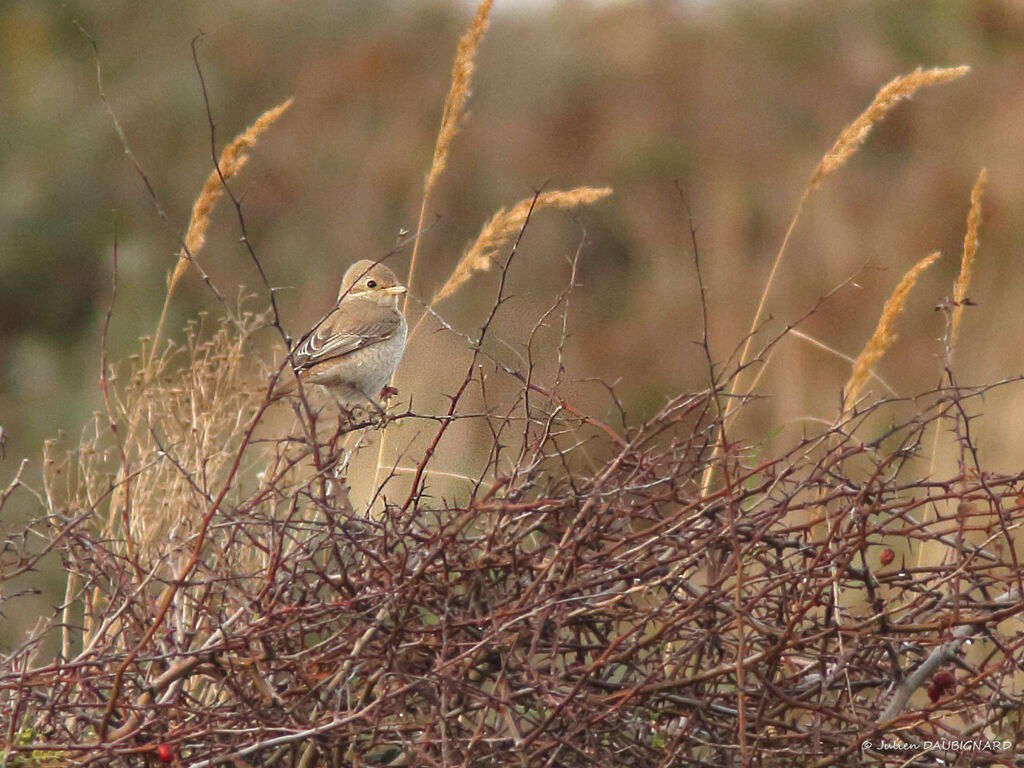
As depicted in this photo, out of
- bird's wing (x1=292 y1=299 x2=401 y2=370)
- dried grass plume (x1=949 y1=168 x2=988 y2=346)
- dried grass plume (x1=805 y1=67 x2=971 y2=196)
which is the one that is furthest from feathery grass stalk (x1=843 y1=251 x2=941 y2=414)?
bird's wing (x1=292 y1=299 x2=401 y2=370)

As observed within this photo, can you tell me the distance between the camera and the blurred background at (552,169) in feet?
36.6

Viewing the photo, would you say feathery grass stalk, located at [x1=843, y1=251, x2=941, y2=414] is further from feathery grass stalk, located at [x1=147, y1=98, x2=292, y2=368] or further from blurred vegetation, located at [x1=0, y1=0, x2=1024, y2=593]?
blurred vegetation, located at [x1=0, y1=0, x2=1024, y2=593]

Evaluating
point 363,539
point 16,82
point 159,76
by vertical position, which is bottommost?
point 363,539

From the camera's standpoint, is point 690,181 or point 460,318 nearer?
point 460,318

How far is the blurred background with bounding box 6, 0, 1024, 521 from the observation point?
11141 millimetres

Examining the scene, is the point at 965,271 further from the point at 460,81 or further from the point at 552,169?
the point at 552,169

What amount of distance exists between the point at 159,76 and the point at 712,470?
42.6 feet

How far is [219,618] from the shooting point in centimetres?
238

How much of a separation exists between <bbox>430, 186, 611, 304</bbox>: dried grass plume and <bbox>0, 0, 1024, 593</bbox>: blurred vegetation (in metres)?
5.29

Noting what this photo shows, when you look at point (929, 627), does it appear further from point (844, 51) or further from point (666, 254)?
point (844, 51)

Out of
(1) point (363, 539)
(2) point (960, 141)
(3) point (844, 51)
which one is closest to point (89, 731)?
(1) point (363, 539)

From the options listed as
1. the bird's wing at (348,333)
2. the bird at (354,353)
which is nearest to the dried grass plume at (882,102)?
the bird at (354,353)

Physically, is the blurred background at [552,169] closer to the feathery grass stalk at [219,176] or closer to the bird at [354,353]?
the bird at [354,353]

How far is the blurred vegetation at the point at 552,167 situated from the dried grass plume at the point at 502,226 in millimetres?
5292
